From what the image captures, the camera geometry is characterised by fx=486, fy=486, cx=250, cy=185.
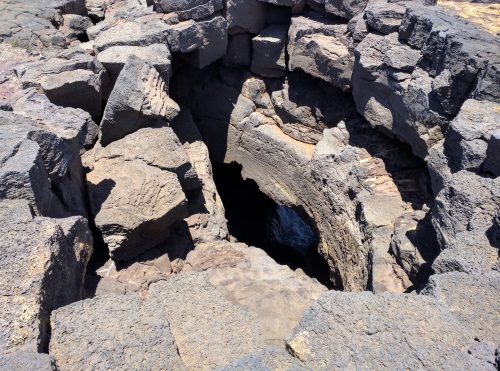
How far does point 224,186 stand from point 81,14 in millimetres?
3373

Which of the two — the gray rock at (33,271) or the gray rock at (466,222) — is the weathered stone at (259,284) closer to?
the gray rock at (466,222)

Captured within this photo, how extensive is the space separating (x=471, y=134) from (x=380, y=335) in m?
1.90

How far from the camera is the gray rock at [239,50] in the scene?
670 centimetres

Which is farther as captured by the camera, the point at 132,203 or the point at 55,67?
the point at 55,67

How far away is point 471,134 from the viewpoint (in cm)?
343

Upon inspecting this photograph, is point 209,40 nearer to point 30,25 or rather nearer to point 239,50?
point 239,50

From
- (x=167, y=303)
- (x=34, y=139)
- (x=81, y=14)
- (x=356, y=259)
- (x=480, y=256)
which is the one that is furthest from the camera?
(x=81, y=14)

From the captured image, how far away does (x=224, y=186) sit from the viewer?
321 inches

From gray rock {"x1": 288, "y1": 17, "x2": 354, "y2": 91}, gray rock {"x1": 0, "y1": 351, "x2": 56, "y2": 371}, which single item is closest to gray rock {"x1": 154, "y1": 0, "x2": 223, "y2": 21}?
gray rock {"x1": 288, "y1": 17, "x2": 354, "y2": 91}

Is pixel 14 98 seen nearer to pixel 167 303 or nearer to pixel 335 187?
pixel 167 303

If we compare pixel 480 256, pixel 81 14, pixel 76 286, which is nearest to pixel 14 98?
pixel 76 286

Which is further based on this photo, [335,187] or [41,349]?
[335,187]

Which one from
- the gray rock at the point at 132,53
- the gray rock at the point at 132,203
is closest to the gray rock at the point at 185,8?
the gray rock at the point at 132,53

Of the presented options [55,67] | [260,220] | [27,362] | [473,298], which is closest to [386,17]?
[55,67]
